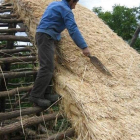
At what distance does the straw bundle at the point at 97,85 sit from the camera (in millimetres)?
2791

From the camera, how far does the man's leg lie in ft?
10.5

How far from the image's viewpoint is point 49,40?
3324mm

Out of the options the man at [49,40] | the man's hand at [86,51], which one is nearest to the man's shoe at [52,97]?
the man at [49,40]

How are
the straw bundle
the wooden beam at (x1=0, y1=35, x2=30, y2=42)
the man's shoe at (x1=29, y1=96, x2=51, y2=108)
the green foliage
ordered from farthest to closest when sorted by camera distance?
the green foliage
the wooden beam at (x1=0, y1=35, x2=30, y2=42)
the man's shoe at (x1=29, y1=96, x2=51, y2=108)
the straw bundle

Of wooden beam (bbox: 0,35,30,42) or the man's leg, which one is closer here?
the man's leg

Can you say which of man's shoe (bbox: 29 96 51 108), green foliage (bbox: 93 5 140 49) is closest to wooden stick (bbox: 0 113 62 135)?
man's shoe (bbox: 29 96 51 108)

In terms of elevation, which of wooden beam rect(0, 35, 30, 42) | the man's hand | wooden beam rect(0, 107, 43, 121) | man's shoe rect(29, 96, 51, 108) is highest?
the man's hand

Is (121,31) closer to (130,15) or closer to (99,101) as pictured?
(130,15)

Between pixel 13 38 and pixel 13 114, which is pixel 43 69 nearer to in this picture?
pixel 13 114

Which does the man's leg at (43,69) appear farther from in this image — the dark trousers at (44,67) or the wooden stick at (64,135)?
the wooden stick at (64,135)

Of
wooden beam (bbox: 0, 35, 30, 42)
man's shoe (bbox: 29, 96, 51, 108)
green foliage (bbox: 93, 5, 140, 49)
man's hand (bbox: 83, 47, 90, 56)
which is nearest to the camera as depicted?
man's shoe (bbox: 29, 96, 51, 108)

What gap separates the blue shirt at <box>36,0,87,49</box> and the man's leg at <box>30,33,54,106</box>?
0.11m

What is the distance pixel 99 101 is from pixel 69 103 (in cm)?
32

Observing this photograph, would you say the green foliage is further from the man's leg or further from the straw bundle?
the man's leg
